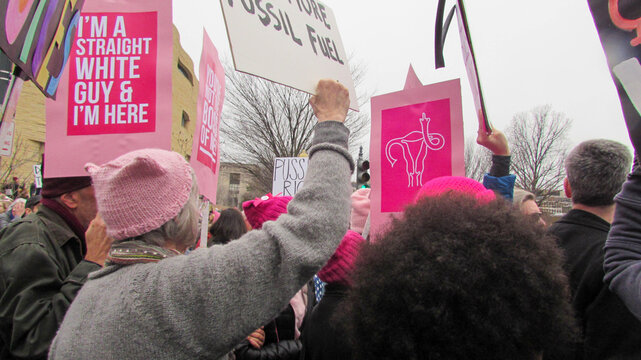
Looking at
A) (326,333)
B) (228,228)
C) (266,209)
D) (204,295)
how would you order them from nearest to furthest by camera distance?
(204,295) < (326,333) < (266,209) < (228,228)

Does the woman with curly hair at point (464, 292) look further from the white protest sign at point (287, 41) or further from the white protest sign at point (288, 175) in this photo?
the white protest sign at point (288, 175)

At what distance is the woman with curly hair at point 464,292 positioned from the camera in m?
0.86

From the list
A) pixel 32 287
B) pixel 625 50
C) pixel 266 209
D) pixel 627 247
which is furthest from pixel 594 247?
pixel 32 287

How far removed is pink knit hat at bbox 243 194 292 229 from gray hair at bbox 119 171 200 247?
953 mm

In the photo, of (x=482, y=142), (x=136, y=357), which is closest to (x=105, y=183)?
(x=136, y=357)

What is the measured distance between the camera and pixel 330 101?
141 centimetres

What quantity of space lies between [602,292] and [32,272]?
2.47 m

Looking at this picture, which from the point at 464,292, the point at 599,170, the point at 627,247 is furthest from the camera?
the point at 599,170

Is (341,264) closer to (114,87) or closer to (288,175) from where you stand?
(114,87)

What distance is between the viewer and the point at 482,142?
2.14 meters

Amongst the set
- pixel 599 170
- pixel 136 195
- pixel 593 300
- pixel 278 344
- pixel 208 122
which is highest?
pixel 208 122

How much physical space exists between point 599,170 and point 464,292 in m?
1.56

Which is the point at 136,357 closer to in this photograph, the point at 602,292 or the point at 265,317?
the point at 265,317

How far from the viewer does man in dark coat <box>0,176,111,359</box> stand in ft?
5.20
